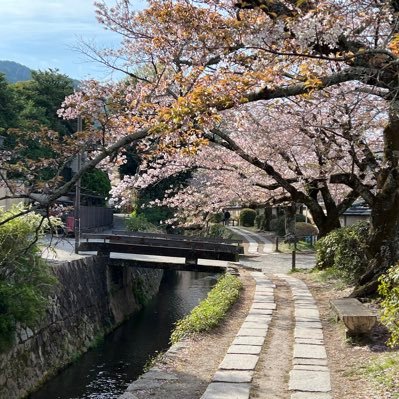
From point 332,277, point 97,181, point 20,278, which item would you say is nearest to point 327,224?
point 332,277

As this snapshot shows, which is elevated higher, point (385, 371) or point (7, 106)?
point (7, 106)

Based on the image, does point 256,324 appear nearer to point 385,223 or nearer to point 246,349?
point 246,349

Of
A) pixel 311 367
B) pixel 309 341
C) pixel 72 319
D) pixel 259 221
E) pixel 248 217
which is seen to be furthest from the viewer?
pixel 248 217

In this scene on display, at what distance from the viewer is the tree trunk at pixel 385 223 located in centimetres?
1098

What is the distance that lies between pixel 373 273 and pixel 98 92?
7.84 m

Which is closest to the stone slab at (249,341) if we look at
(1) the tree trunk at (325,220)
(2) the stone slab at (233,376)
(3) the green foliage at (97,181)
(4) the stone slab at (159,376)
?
(2) the stone slab at (233,376)

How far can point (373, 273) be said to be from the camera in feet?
37.8

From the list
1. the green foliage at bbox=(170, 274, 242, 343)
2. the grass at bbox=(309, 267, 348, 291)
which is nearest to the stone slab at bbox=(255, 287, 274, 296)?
the green foliage at bbox=(170, 274, 242, 343)

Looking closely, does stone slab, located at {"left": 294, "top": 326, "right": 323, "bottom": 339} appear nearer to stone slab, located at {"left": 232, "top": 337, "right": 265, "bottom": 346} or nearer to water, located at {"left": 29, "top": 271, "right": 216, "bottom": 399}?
stone slab, located at {"left": 232, "top": 337, "right": 265, "bottom": 346}

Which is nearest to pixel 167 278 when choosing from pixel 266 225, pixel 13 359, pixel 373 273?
pixel 266 225

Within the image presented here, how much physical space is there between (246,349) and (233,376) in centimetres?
142

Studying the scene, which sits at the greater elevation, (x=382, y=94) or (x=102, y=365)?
(x=382, y=94)

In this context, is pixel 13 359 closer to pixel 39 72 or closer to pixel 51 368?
pixel 51 368

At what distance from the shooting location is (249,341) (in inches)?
356
